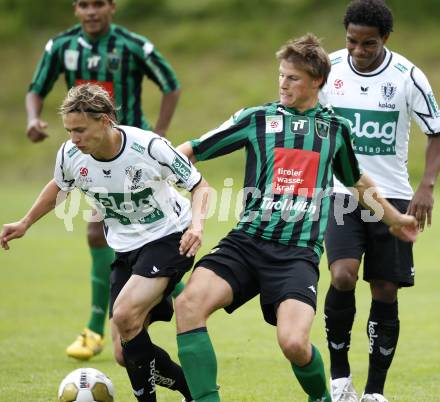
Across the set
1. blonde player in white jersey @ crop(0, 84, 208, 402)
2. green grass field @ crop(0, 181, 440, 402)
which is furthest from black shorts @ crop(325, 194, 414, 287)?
blonde player in white jersey @ crop(0, 84, 208, 402)

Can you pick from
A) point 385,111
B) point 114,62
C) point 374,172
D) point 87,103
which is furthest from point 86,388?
point 114,62

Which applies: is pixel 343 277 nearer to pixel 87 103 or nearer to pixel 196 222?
pixel 196 222

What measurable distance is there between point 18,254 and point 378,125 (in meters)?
9.16

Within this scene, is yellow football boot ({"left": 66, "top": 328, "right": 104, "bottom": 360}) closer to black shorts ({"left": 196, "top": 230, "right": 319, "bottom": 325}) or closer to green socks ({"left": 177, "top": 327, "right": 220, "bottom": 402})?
black shorts ({"left": 196, "top": 230, "right": 319, "bottom": 325})

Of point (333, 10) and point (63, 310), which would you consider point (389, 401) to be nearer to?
point (63, 310)

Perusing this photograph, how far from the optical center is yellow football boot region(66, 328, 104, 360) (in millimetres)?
7715

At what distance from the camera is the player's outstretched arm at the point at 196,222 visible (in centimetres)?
523

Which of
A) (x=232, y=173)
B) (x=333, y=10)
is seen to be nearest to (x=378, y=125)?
(x=232, y=173)

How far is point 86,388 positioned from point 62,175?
1172 millimetres

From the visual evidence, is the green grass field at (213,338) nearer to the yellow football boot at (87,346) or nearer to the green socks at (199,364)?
the yellow football boot at (87,346)

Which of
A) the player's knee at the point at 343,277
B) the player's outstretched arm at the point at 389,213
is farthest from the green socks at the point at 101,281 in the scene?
the player's outstretched arm at the point at 389,213

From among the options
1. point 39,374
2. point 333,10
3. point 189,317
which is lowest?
point 39,374

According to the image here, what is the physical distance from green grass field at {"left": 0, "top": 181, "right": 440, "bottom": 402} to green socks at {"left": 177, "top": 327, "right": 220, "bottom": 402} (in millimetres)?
1209

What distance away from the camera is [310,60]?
552 cm
